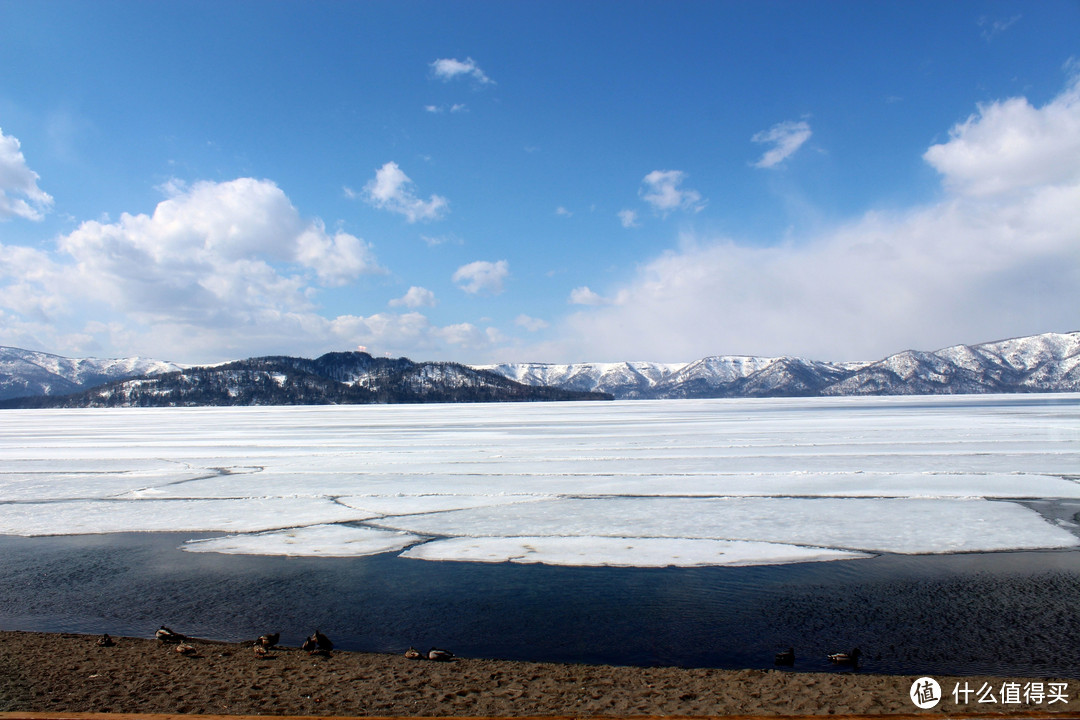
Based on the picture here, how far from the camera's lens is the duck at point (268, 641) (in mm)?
5992

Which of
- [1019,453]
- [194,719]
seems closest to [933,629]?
[194,719]

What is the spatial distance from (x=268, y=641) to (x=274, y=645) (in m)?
0.13

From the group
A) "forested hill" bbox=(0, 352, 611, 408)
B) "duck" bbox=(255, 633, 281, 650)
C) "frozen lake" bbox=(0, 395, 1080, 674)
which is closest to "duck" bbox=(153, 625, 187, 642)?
"frozen lake" bbox=(0, 395, 1080, 674)

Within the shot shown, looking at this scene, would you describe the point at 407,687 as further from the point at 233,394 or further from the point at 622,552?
the point at 233,394

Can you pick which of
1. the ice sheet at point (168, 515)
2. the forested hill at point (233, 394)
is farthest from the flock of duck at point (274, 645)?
the forested hill at point (233, 394)

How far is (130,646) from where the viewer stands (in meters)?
6.14

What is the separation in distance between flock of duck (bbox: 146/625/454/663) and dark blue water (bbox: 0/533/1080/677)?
0.93 ft

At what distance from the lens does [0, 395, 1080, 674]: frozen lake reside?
641 centimetres

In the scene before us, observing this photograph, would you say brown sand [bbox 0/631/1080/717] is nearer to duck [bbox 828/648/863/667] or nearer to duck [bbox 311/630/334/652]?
duck [bbox 311/630/334/652]

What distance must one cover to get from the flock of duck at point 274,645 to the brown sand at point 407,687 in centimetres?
7

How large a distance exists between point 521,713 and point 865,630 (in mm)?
3950

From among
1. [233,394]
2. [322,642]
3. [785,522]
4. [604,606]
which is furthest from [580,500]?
[233,394]

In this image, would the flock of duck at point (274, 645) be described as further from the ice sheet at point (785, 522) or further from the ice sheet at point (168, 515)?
the ice sheet at point (168, 515)

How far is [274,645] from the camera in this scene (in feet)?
20.2
